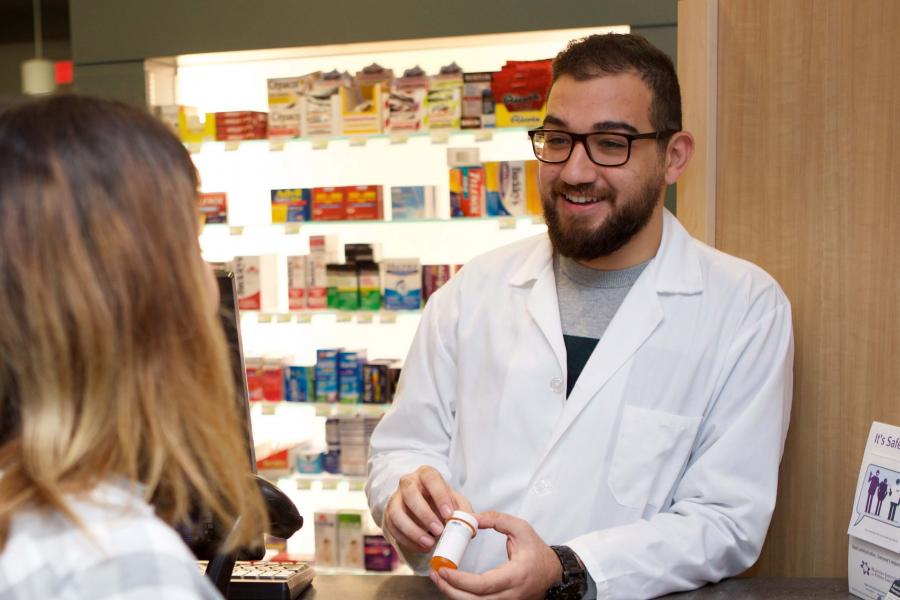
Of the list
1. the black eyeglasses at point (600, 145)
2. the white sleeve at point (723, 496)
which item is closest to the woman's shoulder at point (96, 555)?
the white sleeve at point (723, 496)

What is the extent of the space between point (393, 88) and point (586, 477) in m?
2.55

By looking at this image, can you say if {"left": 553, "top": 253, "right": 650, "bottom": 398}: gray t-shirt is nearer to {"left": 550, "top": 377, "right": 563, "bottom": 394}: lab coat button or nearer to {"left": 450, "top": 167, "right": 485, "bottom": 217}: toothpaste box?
{"left": 550, "top": 377, "right": 563, "bottom": 394}: lab coat button

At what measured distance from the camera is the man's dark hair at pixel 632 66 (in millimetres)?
1888

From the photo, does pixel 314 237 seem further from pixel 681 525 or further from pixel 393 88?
pixel 681 525

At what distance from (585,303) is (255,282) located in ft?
8.28

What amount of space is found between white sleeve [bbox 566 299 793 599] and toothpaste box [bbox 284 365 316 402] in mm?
2548

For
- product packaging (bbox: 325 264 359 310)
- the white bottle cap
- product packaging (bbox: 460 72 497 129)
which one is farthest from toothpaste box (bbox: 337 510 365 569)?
the white bottle cap

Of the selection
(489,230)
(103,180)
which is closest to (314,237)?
(489,230)

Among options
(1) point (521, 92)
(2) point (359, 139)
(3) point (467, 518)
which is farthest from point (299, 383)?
(3) point (467, 518)

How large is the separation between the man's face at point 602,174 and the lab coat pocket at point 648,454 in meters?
0.36

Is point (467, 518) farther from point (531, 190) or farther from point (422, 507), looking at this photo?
point (531, 190)

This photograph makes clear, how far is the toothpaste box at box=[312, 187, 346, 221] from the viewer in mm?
4078

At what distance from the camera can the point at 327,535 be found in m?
4.13

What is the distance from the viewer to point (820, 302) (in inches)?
75.5
